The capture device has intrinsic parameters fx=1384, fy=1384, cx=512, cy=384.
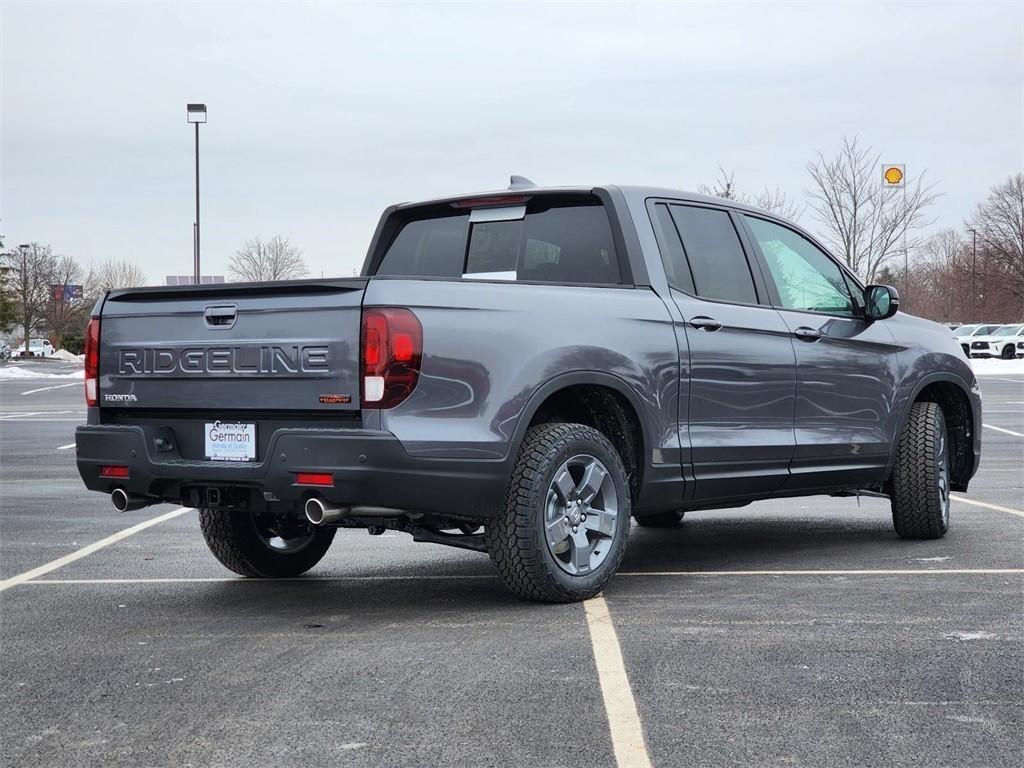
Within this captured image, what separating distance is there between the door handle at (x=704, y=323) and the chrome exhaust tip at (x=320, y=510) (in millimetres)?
2167

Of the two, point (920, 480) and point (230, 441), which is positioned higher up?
point (230, 441)

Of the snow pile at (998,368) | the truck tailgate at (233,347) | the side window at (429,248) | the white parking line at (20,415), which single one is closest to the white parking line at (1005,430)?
the side window at (429,248)

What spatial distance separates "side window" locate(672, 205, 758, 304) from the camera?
7215 millimetres

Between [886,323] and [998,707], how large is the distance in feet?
14.0

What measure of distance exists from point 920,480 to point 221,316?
14.6 feet

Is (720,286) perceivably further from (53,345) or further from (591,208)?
(53,345)

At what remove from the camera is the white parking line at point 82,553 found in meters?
7.18

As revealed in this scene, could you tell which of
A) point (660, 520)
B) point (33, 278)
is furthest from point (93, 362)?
point (33, 278)

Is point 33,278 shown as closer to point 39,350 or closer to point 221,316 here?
point 39,350

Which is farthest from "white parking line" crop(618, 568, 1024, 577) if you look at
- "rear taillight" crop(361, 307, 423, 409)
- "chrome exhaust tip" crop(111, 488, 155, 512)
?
"chrome exhaust tip" crop(111, 488, 155, 512)

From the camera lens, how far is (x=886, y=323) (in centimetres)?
838

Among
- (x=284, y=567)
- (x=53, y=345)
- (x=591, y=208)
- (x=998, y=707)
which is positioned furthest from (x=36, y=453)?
(x=53, y=345)

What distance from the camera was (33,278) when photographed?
92.3 m

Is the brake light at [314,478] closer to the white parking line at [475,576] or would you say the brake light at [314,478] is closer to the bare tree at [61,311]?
the white parking line at [475,576]
